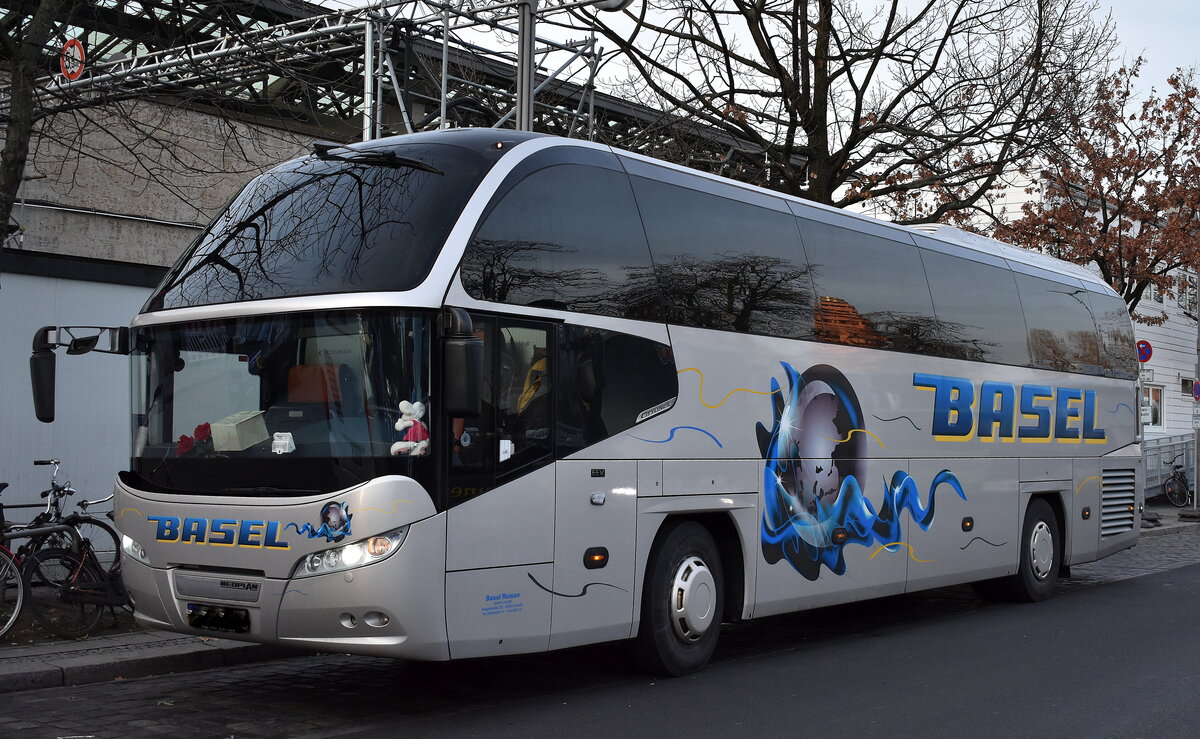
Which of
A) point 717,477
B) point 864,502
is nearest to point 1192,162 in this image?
point 864,502

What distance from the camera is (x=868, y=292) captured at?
11.0m

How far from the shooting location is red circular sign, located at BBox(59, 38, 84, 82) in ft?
35.6

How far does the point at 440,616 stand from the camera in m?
6.77

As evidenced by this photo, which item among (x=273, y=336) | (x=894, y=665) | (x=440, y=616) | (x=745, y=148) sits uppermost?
(x=745, y=148)

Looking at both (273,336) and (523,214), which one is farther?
(523,214)

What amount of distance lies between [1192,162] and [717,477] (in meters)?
26.5

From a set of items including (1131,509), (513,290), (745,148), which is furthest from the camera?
(745,148)

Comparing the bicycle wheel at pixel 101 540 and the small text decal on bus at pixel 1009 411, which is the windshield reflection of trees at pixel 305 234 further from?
the small text decal on bus at pixel 1009 411

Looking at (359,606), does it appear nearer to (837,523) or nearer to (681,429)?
(681,429)

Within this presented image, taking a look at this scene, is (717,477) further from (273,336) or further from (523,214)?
(273,336)

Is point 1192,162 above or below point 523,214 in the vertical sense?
above

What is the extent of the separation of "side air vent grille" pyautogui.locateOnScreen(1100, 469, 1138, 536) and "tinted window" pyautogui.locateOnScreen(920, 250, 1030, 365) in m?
2.85

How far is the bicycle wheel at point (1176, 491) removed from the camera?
30.4 m

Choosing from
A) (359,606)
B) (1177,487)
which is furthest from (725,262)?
(1177,487)
